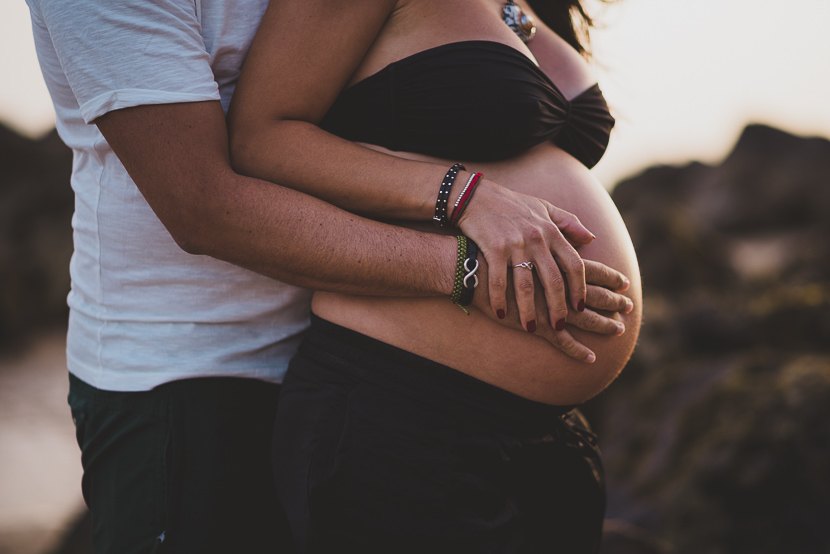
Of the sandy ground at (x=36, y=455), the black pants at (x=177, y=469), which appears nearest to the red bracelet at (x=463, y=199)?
the black pants at (x=177, y=469)

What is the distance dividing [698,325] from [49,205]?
9.28 meters

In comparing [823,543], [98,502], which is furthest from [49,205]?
[823,543]

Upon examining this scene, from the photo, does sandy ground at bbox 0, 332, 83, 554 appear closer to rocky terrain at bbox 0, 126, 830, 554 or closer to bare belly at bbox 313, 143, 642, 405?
rocky terrain at bbox 0, 126, 830, 554

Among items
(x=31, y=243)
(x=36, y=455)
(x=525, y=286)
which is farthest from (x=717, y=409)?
(x=31, y=243)

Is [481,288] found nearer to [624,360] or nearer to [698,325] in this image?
[624,360]

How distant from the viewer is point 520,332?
3.83ft

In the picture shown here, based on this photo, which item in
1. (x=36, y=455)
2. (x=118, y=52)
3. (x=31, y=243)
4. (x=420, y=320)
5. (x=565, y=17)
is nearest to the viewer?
(x=118, y=52)

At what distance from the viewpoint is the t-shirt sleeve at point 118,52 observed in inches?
36.3

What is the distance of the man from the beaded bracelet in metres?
0.06

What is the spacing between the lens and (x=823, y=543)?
6.29 feet

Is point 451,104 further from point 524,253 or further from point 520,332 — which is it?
point 520,332

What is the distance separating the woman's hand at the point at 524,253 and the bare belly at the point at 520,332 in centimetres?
8

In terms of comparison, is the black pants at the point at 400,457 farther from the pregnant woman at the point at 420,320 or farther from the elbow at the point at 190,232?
the elbow at the point at 190,232

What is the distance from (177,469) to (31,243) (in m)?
8.86
